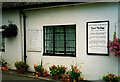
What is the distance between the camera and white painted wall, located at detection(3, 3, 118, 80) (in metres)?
4.98

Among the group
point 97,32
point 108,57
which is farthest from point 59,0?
point 108,57

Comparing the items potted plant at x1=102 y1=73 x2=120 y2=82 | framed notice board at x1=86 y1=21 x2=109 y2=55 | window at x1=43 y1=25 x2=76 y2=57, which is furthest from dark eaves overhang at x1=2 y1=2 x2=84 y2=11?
potted plant at x1=102 y1=73 x2=120 y2=82

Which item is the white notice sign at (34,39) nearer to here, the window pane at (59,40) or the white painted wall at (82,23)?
the white painted wall at (82,23)

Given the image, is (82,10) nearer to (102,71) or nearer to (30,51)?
(102,71)

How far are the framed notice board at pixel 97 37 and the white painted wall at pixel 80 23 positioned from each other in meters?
0.18

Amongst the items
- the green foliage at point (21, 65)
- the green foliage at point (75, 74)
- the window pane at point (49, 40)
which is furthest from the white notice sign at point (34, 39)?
the green foliage at point (75, 74)

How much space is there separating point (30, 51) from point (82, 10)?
11.1 ft

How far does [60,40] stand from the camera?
6.07 meters

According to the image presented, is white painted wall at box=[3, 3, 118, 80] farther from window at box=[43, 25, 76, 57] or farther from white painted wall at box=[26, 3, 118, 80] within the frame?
window at box=[43, 25, 76, 57]

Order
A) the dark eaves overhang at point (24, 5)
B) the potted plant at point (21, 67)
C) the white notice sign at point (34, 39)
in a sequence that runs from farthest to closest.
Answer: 1. the white notice sign at point (34, 39)
2. the potted plant at point (21, 67)
3. the dark eaves overhang at point (24, 5)

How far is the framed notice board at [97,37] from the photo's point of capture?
502 cm

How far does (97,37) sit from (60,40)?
1.81 m

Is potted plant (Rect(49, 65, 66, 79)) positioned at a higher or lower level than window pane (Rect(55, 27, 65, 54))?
lower

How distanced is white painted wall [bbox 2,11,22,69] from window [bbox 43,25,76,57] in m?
1.60
